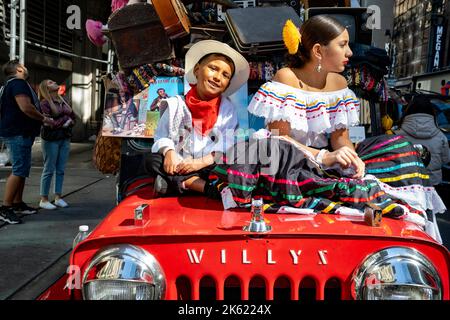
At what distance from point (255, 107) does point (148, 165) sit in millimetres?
680

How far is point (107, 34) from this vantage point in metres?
3.62

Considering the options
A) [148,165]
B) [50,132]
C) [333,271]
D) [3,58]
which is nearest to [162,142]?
[148,165]

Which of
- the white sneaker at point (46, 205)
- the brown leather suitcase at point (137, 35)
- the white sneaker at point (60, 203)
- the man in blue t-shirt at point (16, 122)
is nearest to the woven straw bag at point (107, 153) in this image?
the brown leather suitcase at point (137, 35)

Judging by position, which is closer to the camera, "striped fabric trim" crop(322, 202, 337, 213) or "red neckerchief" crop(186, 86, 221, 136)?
"striped fabric trim" crop(322, 202, 337, 213)

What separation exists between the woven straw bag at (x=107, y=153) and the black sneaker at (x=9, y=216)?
289 cm

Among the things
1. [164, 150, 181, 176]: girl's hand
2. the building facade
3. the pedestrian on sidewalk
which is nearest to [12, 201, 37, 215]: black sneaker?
[164, 150, 181, 176]: girl's hand

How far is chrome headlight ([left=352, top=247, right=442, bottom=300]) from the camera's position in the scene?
5.47 feet

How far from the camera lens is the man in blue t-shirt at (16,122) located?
6.01 metres

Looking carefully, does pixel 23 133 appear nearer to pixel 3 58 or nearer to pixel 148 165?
pixel 148 165

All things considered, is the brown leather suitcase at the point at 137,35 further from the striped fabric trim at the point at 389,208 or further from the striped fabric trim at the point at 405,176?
the striped fabric trim at the point at 389,208

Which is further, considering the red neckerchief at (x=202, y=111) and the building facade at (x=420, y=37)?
the building facade at (x=420, y=37)

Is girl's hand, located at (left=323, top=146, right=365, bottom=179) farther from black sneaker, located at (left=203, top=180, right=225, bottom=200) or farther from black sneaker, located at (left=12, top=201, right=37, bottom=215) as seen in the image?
black sneaker, located at (left=12, top=201, right=37, bottom=215)

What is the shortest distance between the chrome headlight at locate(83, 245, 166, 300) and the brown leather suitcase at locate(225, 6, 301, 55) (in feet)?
6.31

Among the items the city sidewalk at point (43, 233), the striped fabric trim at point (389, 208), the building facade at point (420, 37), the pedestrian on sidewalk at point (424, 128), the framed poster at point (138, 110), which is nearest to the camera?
the striped fabric trim at point (389, 208)
